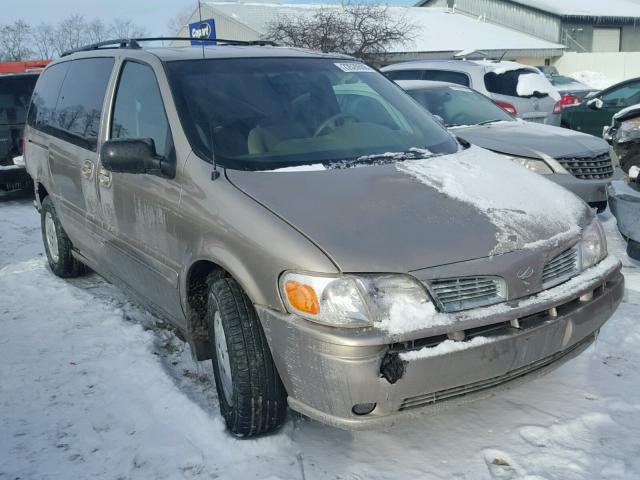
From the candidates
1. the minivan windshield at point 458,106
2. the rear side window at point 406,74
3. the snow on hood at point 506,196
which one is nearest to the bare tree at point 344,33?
the rear side window at point 406,74

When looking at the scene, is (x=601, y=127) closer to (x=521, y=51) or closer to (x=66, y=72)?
(x=66, y=72)

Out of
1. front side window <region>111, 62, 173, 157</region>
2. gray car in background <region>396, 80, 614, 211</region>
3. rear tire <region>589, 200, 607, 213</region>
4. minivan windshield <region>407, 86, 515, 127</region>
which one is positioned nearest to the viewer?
front side window <region>111, 62, 173, 157</region>

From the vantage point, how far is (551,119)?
1005 cm

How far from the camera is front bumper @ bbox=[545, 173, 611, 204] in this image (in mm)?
6477

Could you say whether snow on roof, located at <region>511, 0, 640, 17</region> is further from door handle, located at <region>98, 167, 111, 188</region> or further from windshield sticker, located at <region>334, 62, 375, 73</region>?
door handle, located at <region>98, 167, 111, 188</region>

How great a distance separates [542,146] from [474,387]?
457 cm

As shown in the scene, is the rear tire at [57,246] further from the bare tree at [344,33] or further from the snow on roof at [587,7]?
the snow on roof at [587,7]

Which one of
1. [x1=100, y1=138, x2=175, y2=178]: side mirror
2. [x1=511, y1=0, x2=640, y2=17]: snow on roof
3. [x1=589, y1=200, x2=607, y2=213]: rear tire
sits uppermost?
[x1=511, y1=0, x2=640, y2=17]: snow on roof

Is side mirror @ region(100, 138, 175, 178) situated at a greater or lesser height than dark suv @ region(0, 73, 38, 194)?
greater

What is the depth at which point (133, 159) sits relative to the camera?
11.1ft

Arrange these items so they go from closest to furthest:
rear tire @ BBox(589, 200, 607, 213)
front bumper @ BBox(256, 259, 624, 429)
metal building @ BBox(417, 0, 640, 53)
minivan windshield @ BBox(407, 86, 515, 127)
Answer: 1. front bumper @ BBox(256, 259, 624, 429)
2. rear tire @ BBox(589, 200, 607, 213)
3. minivan windshield @ BBox(407, 86, 515, 127)
4. metal building @ BBox(417, 0, 640, 53)

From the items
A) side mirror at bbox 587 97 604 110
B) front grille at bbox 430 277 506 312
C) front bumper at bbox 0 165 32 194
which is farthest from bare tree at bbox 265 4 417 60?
front grille at bbox 430 277 506 312

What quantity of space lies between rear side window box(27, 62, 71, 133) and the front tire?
305 cm

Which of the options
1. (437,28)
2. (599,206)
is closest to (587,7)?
(437,28)
